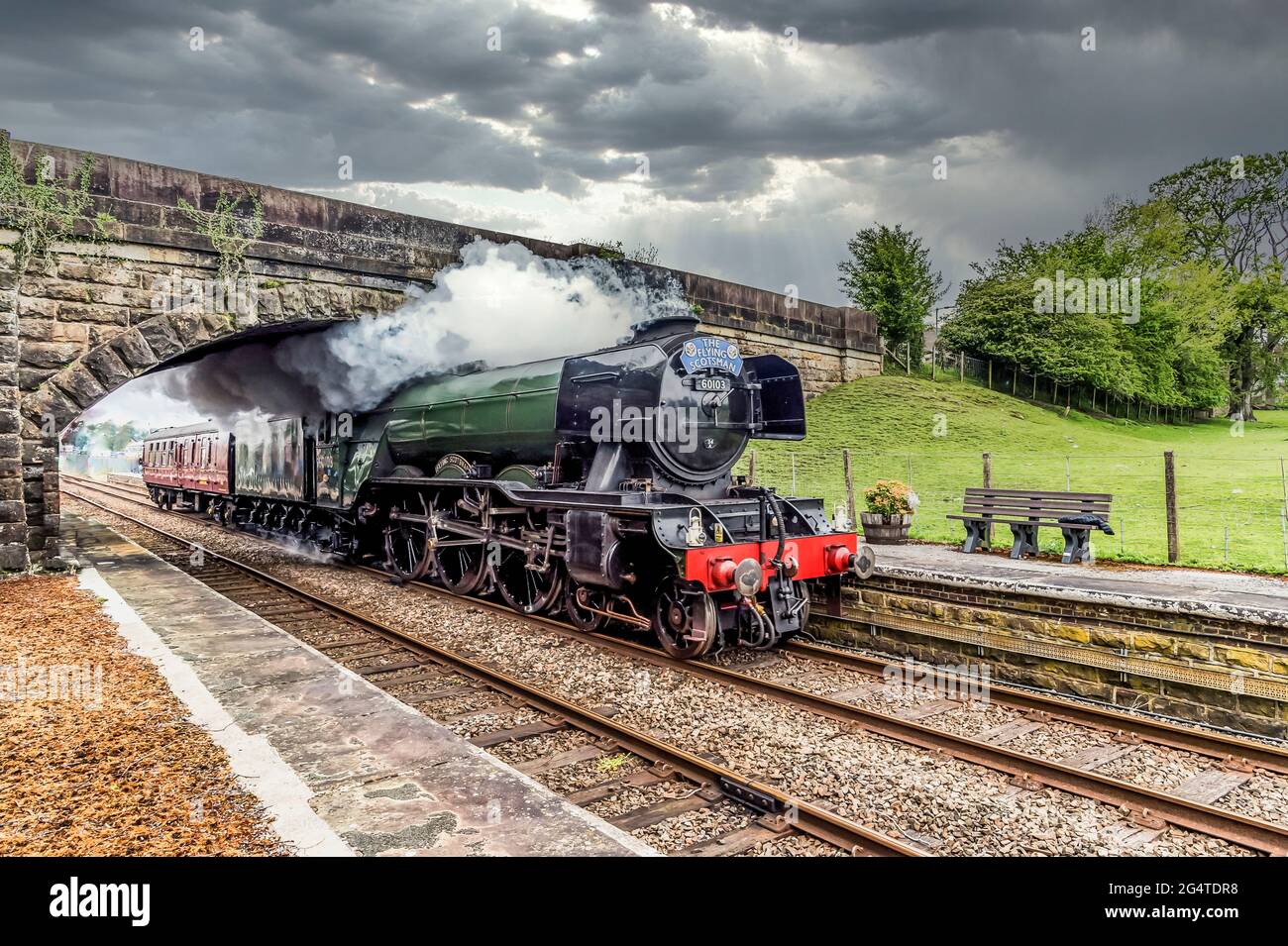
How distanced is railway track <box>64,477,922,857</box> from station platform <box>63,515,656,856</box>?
43cm

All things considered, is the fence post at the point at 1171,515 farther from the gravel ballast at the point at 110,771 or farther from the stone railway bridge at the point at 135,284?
the stone railway bridge at the point at 135,284

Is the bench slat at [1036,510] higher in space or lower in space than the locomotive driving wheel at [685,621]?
higher

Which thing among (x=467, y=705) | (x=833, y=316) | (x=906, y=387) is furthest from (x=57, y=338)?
(x=906, y=387)

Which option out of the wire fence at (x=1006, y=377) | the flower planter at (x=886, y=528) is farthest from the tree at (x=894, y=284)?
the flower planter at (x=886, y=528)

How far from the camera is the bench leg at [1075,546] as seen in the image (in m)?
9.80

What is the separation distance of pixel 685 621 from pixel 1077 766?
125 inches

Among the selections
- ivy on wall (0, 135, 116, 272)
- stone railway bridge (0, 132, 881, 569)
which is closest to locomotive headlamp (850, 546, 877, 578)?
stone railway bridge (0, 132, 881, 569)

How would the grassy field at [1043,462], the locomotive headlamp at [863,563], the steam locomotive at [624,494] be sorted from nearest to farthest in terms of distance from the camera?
the steam locomotive at [624,494], the locomotive headlamp at [863,563], the grassy field at [1043,462]

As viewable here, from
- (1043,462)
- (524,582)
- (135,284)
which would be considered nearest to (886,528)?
(524,582)

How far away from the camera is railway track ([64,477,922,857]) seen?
152 inches

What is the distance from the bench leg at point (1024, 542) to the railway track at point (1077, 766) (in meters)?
4.35

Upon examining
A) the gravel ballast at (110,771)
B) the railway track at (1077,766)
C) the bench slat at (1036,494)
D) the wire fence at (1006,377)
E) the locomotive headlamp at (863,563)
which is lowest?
the railway track at (1077,766)
